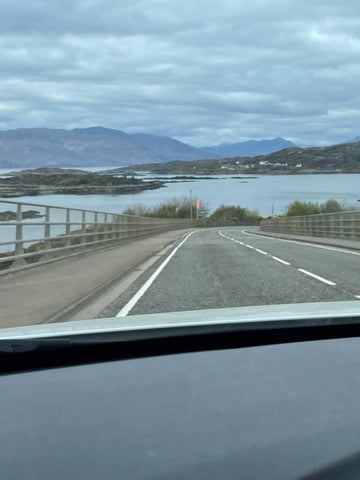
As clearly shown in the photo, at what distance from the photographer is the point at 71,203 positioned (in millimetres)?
15836

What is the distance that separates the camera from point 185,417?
1.83 meters

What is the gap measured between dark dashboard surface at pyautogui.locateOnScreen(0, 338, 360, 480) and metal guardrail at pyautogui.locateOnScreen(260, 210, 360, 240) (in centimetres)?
2123

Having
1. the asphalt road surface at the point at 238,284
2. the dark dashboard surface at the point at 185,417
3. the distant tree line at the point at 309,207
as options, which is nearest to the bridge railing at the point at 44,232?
the asphalt road surface at the point at 238,284

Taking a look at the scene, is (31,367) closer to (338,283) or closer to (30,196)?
(338,283)

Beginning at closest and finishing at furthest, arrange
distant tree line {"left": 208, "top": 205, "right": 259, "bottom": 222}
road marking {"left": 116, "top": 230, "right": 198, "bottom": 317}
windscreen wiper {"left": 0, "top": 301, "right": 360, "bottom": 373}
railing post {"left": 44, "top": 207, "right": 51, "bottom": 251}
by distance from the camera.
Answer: windscreen wiper {"left": 0, "top": 301, "right": 360, "bottom": 373}, road marking {"left": 116, "top": 230, "right": 198, "bottom": 317}, railing post {"left": 44, "top": 207, "right": 51, "bottom": 251}, distant tree line {"left": 208, "top": 205, "right": 259, "bottom": 222}

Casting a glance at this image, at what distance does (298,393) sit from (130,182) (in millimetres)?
28812

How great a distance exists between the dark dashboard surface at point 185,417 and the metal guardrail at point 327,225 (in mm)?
21231

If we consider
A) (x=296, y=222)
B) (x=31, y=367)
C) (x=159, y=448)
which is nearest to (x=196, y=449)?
(x=159, y=448)

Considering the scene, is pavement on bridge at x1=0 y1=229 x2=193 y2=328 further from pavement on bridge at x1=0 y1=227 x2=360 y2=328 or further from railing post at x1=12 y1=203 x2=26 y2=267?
railing post at x1=12 y1=203 x2=26 y2=267

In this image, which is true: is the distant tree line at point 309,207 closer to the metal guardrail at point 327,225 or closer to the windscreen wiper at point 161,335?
the metal guardrail at point 327,225

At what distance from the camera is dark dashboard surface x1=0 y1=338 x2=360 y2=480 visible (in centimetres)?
154

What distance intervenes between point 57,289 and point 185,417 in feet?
23.6

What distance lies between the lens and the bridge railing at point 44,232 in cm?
1018

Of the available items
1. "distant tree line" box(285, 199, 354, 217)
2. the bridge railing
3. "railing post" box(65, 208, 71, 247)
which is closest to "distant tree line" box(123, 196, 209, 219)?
"distant tree line" box(285, 199, 354, 217)
